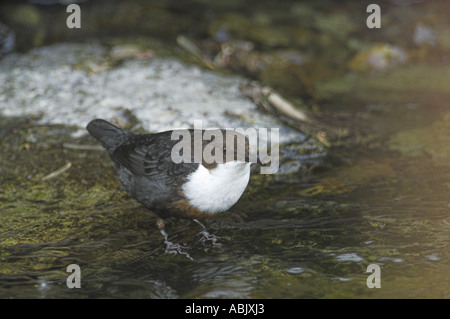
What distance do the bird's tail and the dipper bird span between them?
13 cm

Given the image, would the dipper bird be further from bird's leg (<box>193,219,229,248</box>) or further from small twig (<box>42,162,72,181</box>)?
small twig (<box>42,162,72,181</box>)

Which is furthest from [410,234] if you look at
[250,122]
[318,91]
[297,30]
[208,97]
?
[297,30]

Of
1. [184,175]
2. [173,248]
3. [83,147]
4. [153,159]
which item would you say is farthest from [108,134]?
[173,248]

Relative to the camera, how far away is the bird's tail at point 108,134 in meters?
4.77

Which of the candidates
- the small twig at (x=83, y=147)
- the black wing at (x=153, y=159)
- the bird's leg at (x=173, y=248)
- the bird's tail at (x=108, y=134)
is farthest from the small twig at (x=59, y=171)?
the bird's leg at (x=173, y=248)

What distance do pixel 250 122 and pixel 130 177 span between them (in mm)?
1662

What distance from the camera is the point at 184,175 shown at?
13.6 feet

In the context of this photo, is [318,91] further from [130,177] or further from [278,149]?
[130,177]

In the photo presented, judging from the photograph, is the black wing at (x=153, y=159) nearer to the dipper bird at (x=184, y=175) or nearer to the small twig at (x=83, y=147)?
the dipper bird at (x=184, y=175)

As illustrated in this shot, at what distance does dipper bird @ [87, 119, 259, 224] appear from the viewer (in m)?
4.03

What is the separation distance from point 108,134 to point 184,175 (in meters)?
1.01

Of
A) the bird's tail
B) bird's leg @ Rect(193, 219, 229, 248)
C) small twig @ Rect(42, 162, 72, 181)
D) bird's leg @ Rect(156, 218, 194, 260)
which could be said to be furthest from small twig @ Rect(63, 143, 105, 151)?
bird's leg @ Rect(193, 219, 229, 248)

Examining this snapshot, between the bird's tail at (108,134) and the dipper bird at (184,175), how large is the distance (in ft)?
0.42

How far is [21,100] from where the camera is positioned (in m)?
6.03
